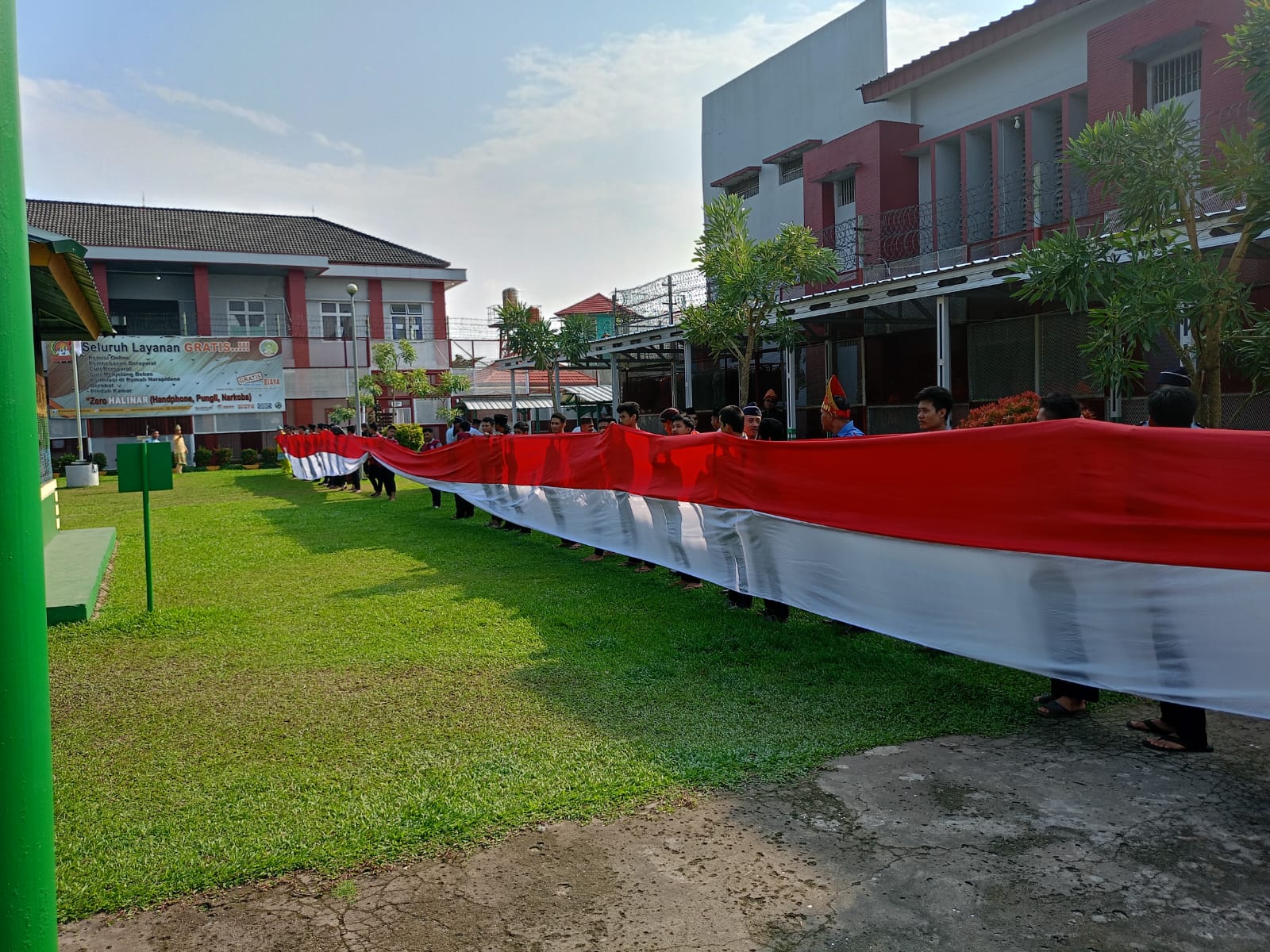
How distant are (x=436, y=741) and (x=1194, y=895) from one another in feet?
10.5

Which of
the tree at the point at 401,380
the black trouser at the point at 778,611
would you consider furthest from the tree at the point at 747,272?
the tree at the point at 401,380

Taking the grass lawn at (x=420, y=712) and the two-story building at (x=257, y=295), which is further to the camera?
the two-story building at (x=257, y=295)

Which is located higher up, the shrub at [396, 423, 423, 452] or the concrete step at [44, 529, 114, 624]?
the shrub at [396, 423, 423, 452]

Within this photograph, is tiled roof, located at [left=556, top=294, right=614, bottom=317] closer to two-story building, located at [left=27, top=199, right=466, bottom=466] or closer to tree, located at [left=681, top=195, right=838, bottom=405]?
two-story building, located at [left=27, top=199, right=466, bottom=466]

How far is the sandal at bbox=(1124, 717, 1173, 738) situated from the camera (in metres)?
4.28

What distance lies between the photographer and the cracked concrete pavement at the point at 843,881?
2830mm

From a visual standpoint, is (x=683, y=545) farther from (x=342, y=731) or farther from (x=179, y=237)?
(x=179, y=237)

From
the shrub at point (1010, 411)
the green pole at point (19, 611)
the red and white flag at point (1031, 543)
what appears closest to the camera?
the green pole at point (19, 611)

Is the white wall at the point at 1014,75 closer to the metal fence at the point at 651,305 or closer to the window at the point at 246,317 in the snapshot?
the metal fence at the point at 651,305

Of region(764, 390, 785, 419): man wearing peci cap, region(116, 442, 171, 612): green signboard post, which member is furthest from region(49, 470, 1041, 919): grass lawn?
region(764, 390, 785, 419): man wearing peci cap

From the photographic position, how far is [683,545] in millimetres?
7852

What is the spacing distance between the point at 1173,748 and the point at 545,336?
→ 2425 centimetres

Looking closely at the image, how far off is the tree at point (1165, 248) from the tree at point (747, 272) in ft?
28.3

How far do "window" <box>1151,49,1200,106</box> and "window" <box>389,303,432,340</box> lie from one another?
34.0m
